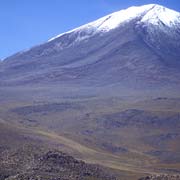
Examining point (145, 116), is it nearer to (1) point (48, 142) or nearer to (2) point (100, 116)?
(2) point (100, 116)

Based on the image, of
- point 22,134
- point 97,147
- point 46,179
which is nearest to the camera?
point 46,179

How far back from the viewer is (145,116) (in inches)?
7598

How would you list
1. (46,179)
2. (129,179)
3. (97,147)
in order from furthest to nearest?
(97,147), (129,179), (46,179)

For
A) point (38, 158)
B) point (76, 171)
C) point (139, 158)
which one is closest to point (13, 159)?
point (38, 158)

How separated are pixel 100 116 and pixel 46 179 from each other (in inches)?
4838

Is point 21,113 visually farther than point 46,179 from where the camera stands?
Yes

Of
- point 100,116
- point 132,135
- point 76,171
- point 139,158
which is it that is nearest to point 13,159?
point 76,171

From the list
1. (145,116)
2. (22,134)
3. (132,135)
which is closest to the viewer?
(22,134)

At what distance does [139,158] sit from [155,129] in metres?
37.2

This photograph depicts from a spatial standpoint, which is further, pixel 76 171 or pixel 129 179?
pixel 129 179

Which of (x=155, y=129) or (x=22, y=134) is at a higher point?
(x=22, y=134)

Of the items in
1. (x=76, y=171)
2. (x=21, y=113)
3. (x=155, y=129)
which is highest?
(x=76, y=171)

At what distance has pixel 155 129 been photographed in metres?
183

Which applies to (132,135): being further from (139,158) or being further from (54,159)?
(54,159)
